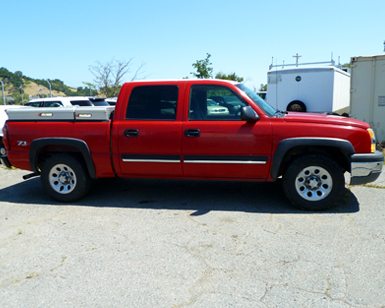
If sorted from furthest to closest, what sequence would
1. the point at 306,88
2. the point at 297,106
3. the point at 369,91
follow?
1. the point at 297,106
2. the point at 306,88
3. the point at 369,91

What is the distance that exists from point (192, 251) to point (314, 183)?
2.16 meters

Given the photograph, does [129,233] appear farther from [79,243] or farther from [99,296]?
[99,296]

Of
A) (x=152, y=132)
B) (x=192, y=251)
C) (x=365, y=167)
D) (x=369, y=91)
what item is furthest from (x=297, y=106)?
(x=192, y=251)

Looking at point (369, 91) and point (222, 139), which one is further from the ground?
point (369, 91)

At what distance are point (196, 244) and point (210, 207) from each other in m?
1.31

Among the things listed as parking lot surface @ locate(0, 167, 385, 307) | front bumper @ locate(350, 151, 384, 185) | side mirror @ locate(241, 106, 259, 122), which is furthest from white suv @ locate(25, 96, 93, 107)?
front bumper @ locate(350, 151, 384, 185)

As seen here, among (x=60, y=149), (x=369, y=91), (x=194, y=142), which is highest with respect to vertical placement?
(x=369, y=91)

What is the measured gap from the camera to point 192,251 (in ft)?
13.2

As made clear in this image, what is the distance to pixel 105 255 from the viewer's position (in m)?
3.97

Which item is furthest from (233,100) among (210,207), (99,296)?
(99,296)

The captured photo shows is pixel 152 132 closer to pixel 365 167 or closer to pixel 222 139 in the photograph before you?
pixel 222 139

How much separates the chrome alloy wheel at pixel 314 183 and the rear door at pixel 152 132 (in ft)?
5.72

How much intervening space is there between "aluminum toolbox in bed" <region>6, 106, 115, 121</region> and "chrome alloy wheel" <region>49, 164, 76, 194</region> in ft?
2.60

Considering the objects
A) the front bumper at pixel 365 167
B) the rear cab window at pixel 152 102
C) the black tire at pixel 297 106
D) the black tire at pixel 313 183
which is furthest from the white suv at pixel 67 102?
the front bumper at pixel 365 167
